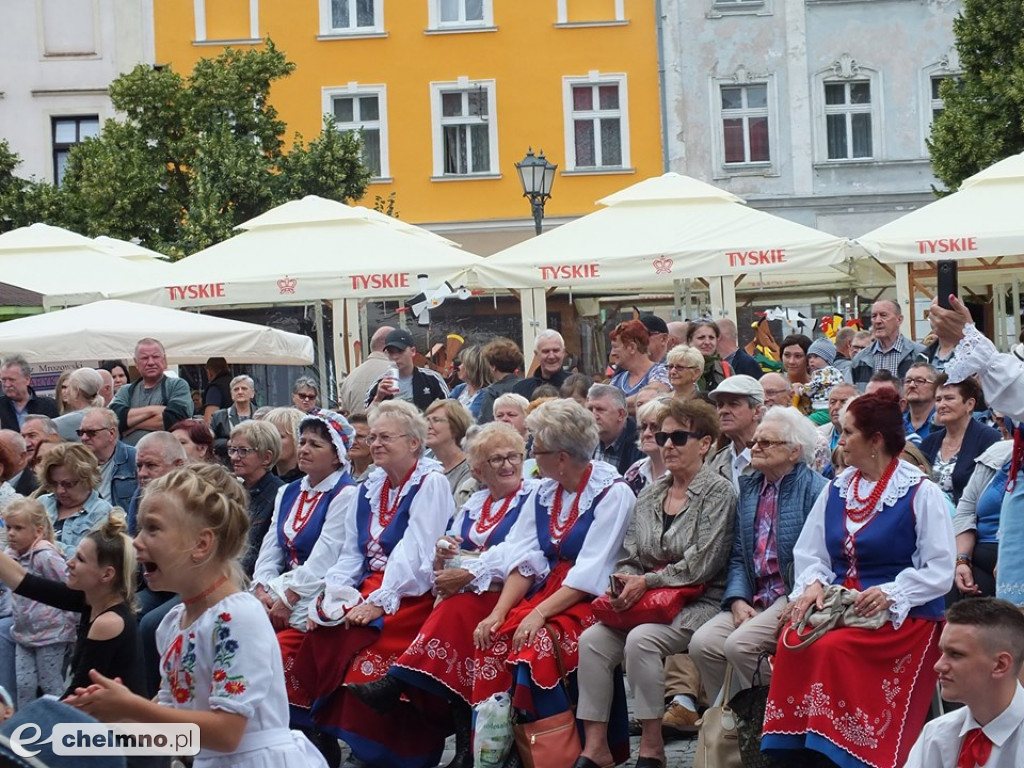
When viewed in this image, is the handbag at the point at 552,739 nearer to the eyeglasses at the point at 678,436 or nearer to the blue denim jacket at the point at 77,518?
the eyeglasses at the point at 678,436

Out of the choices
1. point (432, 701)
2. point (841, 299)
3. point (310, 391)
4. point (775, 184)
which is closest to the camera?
point (432, 701)

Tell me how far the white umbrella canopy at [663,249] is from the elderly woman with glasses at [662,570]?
6.76 meters

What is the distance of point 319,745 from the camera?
27.3ft

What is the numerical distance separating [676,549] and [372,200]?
80.8ft

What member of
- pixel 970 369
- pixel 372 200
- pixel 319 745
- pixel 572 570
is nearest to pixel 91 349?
pixel 319 745

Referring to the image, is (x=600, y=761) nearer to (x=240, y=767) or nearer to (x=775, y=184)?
(x=240, y=767)

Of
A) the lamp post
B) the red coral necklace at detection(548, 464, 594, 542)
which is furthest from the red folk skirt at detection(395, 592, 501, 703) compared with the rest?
the lamp post

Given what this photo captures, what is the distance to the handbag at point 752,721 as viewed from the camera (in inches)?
275

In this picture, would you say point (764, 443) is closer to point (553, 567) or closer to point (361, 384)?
point (553, 567)

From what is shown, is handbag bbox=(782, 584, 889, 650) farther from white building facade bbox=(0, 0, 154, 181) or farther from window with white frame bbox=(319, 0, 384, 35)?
white building facade bbox=(0, 0, 154, 181)

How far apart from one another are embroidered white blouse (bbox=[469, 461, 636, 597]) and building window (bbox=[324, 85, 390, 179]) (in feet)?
80.6

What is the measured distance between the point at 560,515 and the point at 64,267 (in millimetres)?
11095

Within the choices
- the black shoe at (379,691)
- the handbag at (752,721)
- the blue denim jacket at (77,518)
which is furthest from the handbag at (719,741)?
the blue denim jacket at (77,518)

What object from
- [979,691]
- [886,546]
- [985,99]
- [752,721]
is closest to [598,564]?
[752,721]
